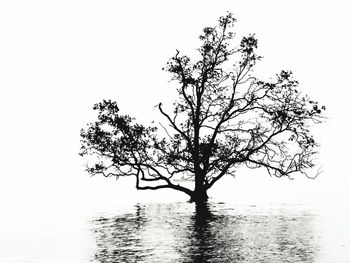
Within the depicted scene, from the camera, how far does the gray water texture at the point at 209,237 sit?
19672 mm

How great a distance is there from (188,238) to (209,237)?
37.5 inches

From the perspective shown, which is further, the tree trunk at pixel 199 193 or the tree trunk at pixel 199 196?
the tree trunk at pixel 199 196

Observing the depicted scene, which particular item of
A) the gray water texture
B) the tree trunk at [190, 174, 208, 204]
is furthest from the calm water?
the tree trunk at [190, 174, 208, 204]

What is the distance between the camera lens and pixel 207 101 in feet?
146

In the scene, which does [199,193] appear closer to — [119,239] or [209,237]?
[209,237]

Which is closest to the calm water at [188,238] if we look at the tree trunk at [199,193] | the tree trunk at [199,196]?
the tree trunk at [199,193]

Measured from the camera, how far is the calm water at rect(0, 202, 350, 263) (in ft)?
65.5

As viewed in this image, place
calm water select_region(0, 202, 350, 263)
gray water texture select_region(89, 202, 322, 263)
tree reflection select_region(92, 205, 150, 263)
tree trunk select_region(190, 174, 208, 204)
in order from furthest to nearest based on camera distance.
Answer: tree trunk select_region(190, 174, 208, 204), tree reflection select_region(92, 205, 150, 263), calm water select_region(0, 202, 350, 263), gray water texture select_region(89, 202, 322, 263)

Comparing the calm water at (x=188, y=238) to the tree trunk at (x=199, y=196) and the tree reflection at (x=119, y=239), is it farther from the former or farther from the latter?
the tree trunk at (x=199, y=196)

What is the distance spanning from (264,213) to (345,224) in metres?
7.91

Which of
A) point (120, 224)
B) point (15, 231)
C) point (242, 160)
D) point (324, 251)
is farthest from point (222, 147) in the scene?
point (324, 251)

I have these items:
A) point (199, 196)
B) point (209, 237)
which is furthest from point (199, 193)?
point (209, 237)

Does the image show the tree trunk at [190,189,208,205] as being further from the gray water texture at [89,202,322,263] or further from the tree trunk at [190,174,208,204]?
the gray water texture at [89,202,322,263]

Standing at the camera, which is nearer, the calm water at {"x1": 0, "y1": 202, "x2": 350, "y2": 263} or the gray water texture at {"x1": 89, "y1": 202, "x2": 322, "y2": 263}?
the gray water texture at {"x1": 89, "y1": 202, "x2": 322, "y2": 263}
